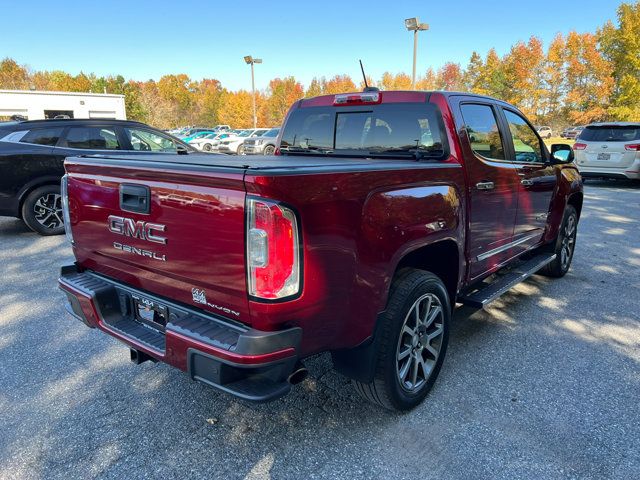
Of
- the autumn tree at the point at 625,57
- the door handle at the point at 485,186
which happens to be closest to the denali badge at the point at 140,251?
the door handle at the point at 485,186

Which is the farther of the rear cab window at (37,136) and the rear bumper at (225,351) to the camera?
the rear cab window at (37,136)

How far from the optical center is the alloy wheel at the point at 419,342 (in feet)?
8.77

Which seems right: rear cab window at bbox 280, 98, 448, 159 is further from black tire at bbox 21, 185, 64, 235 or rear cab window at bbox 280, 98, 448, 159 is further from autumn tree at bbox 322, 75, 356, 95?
autumn tree at bbox 322, 75, 356, 95

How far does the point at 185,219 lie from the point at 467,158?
199cm

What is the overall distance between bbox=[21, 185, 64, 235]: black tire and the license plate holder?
5.65 m

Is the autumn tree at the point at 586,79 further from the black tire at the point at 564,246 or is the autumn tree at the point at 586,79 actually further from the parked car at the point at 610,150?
the black tire at the point at 564,246

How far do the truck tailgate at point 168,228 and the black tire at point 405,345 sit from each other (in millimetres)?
866

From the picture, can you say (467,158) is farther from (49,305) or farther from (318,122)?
(49,305)

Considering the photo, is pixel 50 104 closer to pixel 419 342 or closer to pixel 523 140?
pixel 523 140

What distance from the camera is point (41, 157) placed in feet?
23.0

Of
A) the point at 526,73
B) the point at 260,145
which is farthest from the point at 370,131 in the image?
the point at 526,73

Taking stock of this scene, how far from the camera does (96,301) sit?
2580 mm

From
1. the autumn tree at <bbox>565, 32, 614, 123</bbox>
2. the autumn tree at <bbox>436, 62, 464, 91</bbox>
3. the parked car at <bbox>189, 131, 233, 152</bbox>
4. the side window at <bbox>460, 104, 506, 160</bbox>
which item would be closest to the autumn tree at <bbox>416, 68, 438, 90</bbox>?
the autumn tree at <bbox>436, 62, 464, 91</bbox>

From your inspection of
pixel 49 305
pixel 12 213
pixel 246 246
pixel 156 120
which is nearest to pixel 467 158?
pixel 246 246
